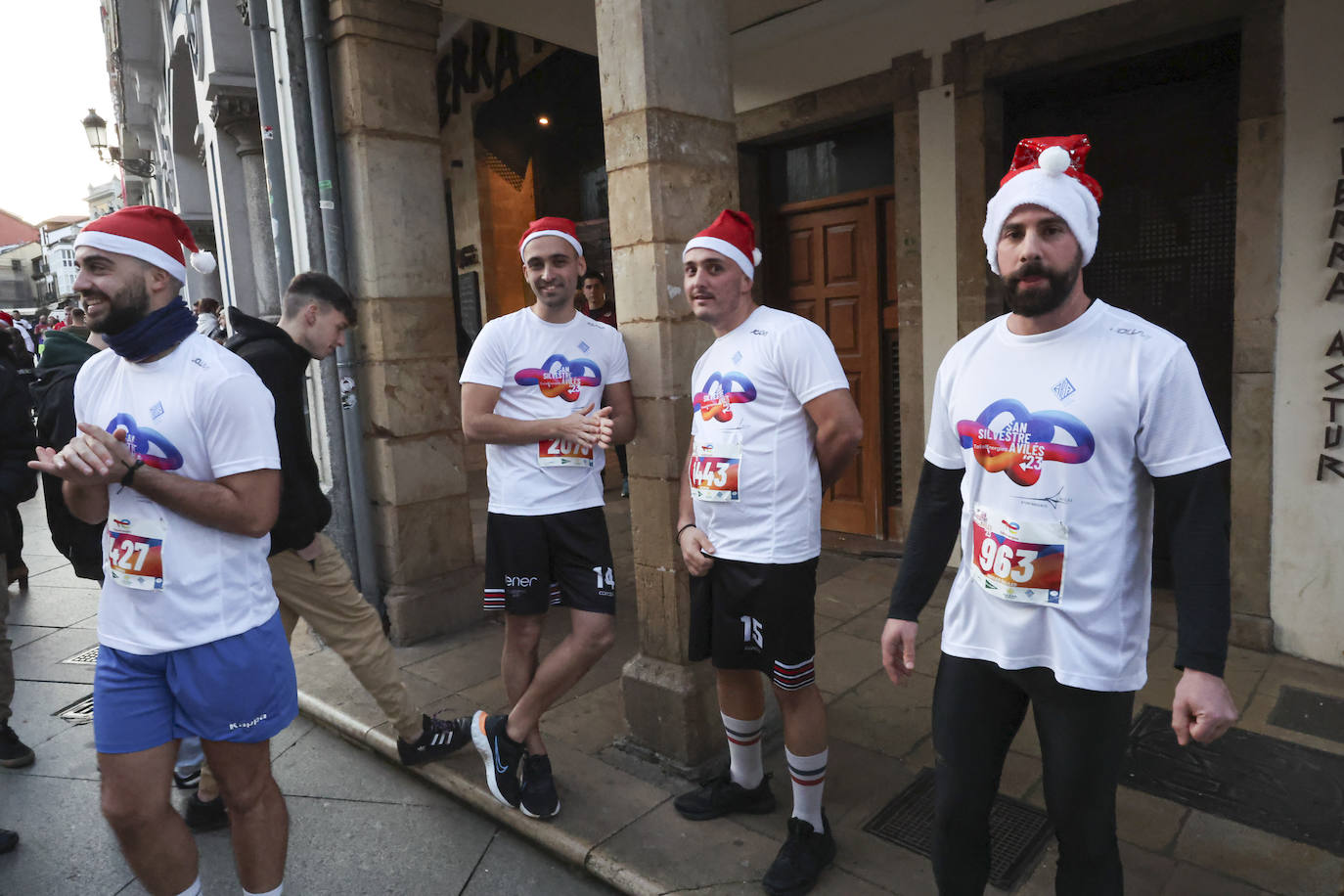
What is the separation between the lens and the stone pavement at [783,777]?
9.09 feet

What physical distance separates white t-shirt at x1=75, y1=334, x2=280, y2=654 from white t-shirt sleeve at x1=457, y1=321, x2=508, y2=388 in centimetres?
104

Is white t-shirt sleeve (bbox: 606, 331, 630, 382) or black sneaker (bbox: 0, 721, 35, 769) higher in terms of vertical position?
white t-shirt sleeve (bbox: 606, 331, 630, 382)

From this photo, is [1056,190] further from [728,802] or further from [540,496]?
[728,802]

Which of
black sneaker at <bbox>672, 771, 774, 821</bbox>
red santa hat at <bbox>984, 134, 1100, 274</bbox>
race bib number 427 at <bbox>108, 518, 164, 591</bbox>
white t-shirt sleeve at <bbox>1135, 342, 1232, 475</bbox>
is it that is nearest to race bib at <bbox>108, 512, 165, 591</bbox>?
race bib number 427 at <bbox>108, 518, 164, 591</bbox>

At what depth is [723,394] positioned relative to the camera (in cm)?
284

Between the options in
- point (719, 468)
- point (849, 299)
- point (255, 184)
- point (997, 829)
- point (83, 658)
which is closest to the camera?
point (719, 468)

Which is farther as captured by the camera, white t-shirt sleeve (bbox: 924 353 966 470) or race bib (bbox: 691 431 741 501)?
race bib (bbox: 691 431 741 501)

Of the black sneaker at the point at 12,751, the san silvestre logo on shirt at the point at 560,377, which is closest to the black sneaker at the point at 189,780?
the black sneaker at the point at 12,751

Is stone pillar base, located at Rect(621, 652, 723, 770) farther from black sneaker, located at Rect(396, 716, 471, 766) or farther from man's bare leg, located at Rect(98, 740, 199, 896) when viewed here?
man's bare leg, located at Rect(98, 740, 199, 896)

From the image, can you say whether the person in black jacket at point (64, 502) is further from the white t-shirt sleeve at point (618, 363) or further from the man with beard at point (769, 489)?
the man with beard at point (769, 489)

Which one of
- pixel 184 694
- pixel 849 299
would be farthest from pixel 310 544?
pixel 849 299

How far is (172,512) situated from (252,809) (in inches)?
33.2

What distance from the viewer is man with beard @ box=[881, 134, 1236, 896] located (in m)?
1.78

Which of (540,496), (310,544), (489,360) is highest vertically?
(489,360)
